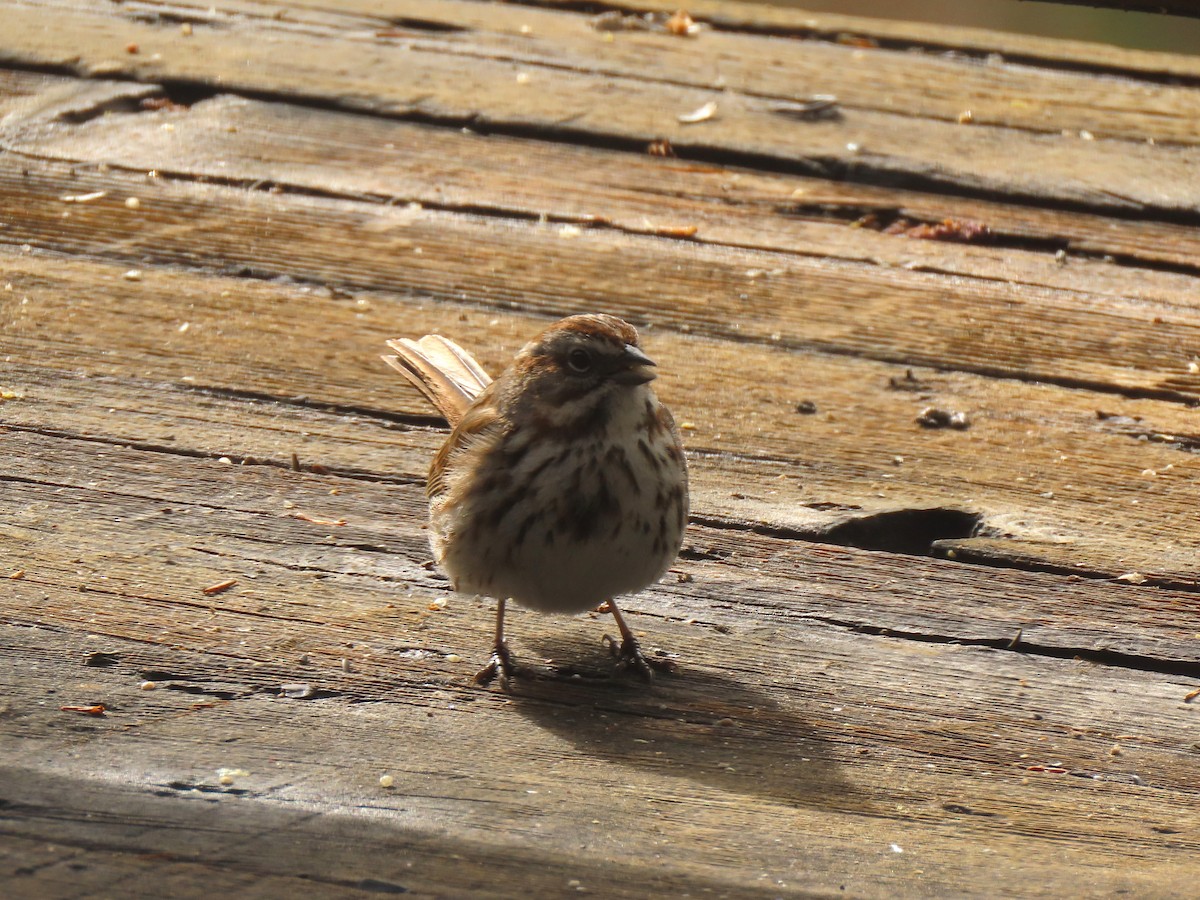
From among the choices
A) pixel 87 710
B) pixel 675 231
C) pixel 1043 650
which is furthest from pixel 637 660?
pixel 675 231

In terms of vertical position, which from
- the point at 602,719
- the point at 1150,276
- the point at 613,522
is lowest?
the point at 602,719

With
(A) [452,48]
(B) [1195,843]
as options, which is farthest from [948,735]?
(A) [452,48]

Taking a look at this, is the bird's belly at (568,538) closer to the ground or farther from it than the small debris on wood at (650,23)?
closer to the ground

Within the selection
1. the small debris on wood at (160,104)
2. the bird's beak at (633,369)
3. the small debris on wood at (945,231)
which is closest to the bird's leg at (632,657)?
the bird's beak at (633,369)

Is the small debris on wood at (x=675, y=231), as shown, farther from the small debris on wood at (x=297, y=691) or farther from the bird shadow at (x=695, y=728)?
the small debris on wood at (x=297, y=691)

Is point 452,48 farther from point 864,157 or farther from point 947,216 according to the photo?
point 947,216

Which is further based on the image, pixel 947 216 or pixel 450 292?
pixel 947 216
